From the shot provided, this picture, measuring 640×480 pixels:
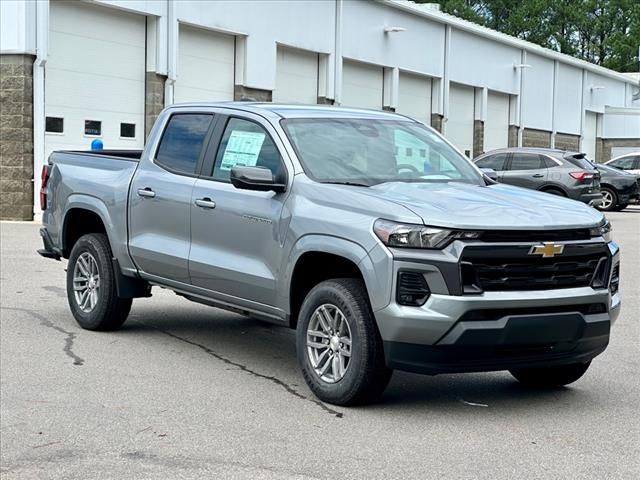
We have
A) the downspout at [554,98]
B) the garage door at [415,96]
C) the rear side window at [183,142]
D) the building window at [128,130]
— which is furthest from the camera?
the downspout at [554,98]

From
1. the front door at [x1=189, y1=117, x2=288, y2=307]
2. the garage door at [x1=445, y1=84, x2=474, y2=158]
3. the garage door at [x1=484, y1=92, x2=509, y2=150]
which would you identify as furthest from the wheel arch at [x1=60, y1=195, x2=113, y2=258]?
the garage door at [x1=484, y1=92, x2=509, y2=150]

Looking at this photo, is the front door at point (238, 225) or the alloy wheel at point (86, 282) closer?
the front door at point (238, 225)

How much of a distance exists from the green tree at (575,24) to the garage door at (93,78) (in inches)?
2220

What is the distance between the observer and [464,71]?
3988 cm

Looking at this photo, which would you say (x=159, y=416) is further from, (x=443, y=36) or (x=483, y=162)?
(x=443, y=36)

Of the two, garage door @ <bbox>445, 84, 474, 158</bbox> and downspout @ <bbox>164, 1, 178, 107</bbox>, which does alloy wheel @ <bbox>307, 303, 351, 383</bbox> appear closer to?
downspout @ <bbox>164, 1, 178, 107</bbox>

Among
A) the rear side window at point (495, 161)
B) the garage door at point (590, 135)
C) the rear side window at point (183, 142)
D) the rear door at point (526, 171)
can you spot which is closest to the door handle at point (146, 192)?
the rear side window at point (183, 142)

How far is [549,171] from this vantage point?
999 inches

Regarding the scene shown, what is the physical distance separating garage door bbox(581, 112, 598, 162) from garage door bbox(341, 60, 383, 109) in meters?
22.5

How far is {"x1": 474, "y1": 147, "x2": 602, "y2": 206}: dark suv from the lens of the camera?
25.0m

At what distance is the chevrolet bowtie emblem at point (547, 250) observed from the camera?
20.5ft

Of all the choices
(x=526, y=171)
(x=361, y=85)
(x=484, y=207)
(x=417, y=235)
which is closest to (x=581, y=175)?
(x=526, y=171)

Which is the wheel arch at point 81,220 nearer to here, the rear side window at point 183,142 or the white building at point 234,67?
the rear side window at point 183,142

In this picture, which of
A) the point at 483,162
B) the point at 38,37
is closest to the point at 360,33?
the point at 483,162
